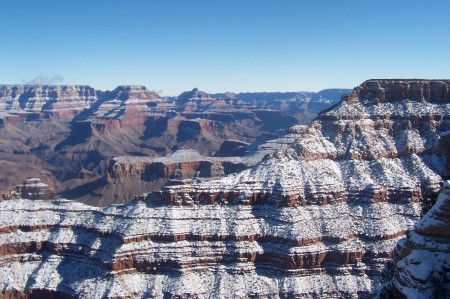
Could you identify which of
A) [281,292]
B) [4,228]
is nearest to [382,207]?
[281,292]

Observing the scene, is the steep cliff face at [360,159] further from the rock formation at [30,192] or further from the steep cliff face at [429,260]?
the steep cliff face at [429,260]

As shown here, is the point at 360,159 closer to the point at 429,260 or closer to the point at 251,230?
the point at 251,230

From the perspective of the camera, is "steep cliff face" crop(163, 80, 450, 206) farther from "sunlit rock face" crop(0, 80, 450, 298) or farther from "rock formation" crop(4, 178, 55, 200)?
"rock formation" crop(4, 178, 55, 200)

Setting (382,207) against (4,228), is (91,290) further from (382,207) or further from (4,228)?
(382,207)

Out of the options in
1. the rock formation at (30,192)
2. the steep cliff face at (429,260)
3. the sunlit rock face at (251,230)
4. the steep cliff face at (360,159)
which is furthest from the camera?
the rock formation at (30,192)

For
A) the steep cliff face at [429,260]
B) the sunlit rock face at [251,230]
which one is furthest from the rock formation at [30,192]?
the steep cliff face at [429,260]
